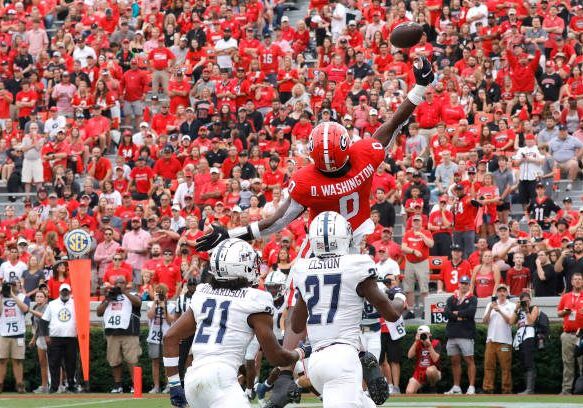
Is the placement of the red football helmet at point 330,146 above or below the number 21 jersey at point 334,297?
above

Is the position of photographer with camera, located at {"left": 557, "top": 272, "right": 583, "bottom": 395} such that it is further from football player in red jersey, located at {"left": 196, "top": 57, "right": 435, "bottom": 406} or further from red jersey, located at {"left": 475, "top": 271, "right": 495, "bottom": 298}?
football player in red jersey, located at {"left": 196, "top": 57, "right": 435, "bottom": 406}

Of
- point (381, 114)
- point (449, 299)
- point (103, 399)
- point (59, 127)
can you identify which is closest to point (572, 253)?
point (449, 299)

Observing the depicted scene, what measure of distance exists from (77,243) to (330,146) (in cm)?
961

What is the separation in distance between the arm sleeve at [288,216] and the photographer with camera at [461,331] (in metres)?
7.57

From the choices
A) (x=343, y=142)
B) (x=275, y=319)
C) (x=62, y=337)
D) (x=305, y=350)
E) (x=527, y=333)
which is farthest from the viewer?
(x=62, y=337)

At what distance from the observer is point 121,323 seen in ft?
61.2

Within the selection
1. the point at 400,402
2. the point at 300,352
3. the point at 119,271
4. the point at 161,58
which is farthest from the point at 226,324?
the point at 161,58

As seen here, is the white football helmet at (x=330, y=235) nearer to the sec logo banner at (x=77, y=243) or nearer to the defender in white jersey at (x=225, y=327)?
the defender in white jersey at (x=225, y=327)

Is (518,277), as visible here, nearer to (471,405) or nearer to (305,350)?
(471,405)

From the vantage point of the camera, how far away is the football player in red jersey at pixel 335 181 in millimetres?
9664

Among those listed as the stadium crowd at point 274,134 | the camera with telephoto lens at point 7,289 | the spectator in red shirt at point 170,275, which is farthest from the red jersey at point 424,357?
the camera with telephoto lens at point 7,289

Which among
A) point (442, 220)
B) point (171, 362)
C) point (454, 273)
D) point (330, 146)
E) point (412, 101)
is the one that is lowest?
point (171, 362)

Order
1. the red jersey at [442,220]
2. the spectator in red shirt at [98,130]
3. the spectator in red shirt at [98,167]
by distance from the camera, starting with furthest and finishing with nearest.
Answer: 1. the spectator in red shirt at [98,130]
2. the spectator in red shirt at [98,167]
3. the red jersey at [442,220]

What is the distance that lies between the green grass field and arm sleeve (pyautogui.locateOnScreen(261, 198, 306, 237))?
163 inches
